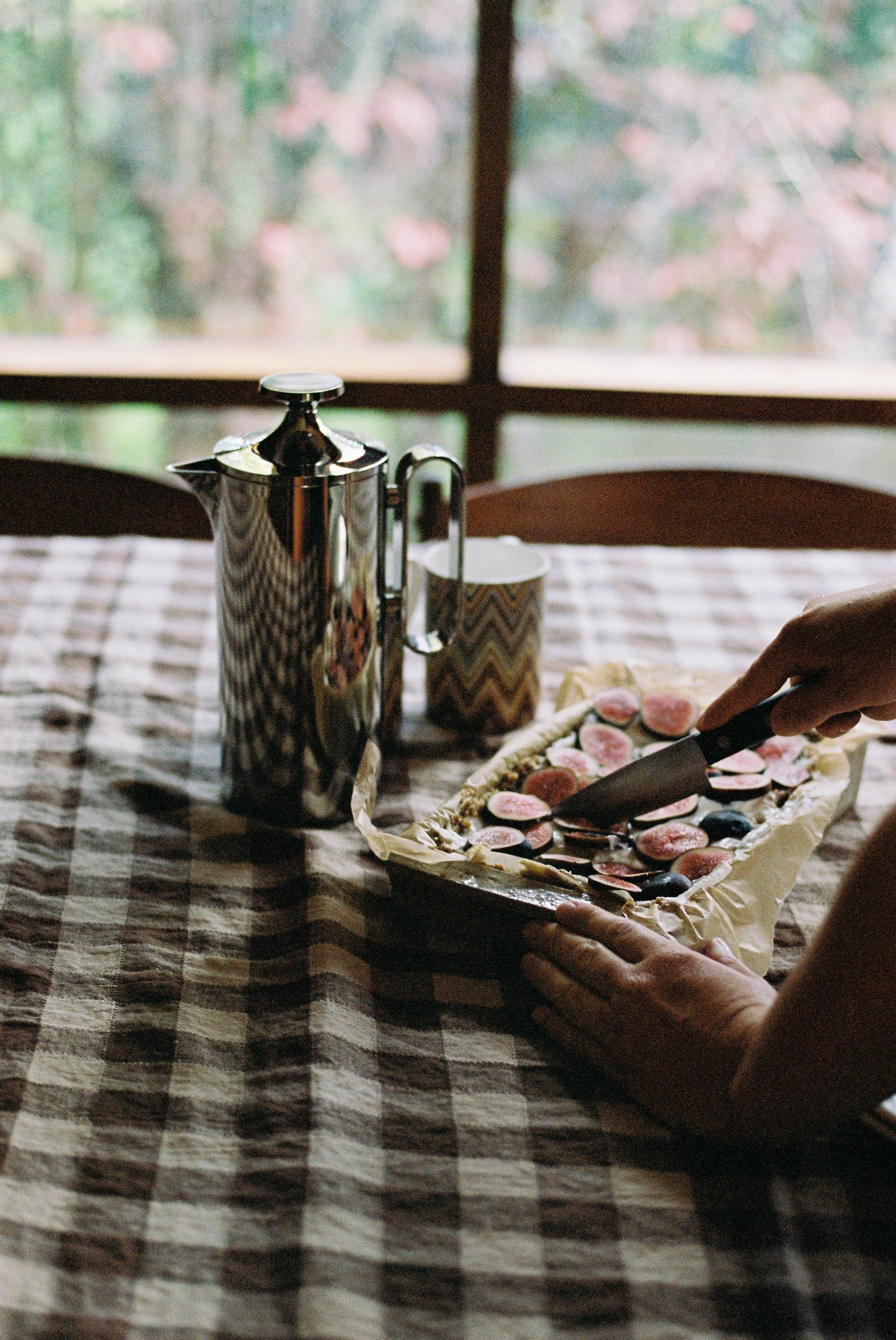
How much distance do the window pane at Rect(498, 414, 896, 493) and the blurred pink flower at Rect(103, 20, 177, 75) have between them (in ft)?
3.49

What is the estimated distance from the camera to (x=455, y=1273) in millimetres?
662

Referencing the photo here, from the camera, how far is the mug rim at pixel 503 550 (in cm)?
120

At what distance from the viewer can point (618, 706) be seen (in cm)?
120

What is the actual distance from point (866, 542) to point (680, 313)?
1038mm

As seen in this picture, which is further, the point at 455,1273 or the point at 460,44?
the point at 460,44

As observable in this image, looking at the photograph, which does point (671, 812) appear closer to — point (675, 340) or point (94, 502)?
point (94, 502)

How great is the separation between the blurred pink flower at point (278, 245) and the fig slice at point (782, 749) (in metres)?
1.88

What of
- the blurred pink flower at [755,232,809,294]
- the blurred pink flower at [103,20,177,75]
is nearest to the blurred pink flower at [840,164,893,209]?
the blurred pink flower at [755,232,809,294]

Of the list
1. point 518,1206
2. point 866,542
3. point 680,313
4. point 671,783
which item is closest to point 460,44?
point 680,313

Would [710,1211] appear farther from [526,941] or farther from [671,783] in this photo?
[671,783]

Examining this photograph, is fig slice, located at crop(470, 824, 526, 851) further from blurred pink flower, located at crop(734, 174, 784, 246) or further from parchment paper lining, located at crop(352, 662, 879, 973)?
blurred pink flower, located at crop(734, 174, 784, 246)

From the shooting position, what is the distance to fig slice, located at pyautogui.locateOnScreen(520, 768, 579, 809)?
106 cm

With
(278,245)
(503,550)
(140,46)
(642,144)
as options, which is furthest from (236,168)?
(503,550)

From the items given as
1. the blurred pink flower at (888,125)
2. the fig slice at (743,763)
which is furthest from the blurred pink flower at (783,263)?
the fig slice at (743,763)
